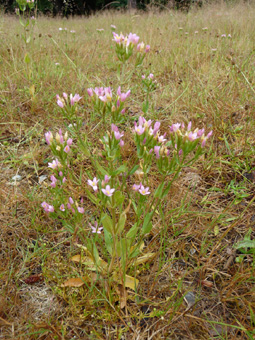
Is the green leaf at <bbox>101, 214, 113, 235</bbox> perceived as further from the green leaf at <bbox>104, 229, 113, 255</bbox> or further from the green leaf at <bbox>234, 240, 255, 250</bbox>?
the green leaf at <bbox>234, 240, 255, 250</bbox>

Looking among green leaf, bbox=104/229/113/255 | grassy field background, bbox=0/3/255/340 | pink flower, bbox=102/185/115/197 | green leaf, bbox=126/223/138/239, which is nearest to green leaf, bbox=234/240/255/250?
grassy field background, bbox=0/3/255/340

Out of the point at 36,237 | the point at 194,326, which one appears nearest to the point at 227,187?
the point at 194,326

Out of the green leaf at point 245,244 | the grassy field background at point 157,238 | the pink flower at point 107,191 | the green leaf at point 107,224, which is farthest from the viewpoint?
the green leaf at point 245,244

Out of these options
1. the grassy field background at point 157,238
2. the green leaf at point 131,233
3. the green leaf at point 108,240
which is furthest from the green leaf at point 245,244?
the green leaf at point 108,240

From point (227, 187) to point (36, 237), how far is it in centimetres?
159

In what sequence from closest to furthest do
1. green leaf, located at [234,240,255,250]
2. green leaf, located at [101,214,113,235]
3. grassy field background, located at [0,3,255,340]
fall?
1. grassy field background, located at [0,3,255,340]
2. green leaf, located at [101,214,113,235]
3. green leaf, located at [234,240,255,250]

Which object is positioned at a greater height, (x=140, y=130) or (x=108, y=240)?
(x=140, y=130)

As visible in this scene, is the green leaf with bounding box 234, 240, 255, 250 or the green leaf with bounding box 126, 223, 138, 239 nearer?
the green leaf with bounding box 126, 223, 138, 239

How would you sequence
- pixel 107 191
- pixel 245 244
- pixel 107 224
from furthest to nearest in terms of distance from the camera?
1. pixel 245 244
2. pixel 107 224
3. pixel 107 191

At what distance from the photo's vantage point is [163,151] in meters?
1.28

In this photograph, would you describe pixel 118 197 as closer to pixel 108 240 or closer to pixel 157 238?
pixel 108 240

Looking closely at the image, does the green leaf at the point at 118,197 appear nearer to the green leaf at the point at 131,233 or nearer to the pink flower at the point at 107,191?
the pink flower at the point at 107,191

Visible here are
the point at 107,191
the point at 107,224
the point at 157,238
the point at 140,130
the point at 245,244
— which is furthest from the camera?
the point at 157,238

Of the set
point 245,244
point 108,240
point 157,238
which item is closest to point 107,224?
point 108,240
